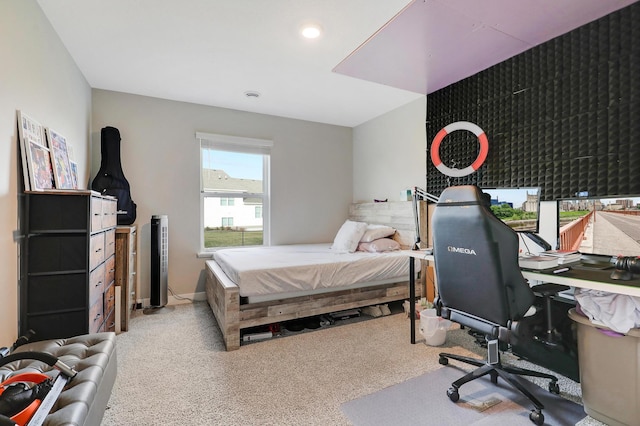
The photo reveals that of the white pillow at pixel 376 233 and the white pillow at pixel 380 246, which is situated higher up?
the white pillow at pixel 376 233

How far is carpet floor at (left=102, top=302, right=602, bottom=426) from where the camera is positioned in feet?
5.49

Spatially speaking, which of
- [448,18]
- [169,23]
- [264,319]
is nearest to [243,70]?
[169,23]

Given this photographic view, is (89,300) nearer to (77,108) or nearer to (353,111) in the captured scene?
(77,108)

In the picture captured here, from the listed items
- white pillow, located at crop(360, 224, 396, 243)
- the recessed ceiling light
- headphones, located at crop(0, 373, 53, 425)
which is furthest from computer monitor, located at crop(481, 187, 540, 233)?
headphones, located at crop(0, 373, 53, 425)

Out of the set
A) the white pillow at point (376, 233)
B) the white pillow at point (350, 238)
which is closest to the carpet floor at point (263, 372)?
the white pillow at point (350, 238)

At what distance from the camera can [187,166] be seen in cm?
387

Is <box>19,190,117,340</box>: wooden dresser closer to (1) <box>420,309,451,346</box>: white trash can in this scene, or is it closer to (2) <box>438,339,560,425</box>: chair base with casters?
(2) <box>438,339,560,425</box>: chair base with casters

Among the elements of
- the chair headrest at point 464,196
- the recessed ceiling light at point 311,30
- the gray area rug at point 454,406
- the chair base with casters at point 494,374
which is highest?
the recessed ceiling light at point 311,30

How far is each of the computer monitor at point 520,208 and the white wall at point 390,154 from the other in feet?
4.25

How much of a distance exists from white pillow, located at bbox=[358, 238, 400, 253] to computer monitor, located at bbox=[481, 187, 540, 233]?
138 cm

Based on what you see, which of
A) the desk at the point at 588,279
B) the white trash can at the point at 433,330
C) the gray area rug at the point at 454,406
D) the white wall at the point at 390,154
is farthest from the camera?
the white wall at the point at 390,154

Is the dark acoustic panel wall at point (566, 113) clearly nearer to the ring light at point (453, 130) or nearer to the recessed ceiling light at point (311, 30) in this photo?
the ring light at point (453, 130)

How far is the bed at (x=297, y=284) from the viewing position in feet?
8.16

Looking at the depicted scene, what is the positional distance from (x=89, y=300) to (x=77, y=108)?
198cm
